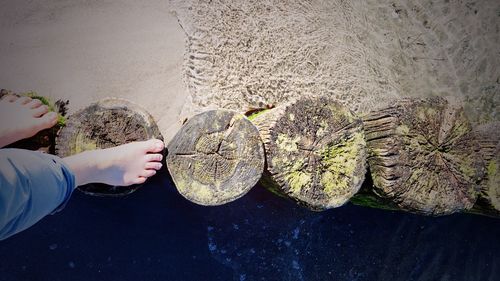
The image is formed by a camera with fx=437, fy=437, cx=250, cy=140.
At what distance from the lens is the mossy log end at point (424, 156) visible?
195 centimetres

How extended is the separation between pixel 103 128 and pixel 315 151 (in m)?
0.89

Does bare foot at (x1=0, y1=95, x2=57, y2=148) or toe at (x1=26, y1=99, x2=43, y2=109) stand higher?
toe at (x1=26, y1=99, x2=43, y2=109)

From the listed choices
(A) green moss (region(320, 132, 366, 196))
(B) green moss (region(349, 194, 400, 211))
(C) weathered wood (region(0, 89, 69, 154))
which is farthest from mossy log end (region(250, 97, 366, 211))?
(C) weathered wood (region(0, 89, 69, 154))

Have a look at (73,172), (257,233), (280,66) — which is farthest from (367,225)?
(73,172)

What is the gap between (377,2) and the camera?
2.95 m

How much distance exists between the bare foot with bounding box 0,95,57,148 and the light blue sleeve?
419 millimetres

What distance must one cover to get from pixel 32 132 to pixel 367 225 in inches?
80.5

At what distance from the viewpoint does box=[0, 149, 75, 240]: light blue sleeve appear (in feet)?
4.88

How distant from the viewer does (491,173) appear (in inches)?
88.7

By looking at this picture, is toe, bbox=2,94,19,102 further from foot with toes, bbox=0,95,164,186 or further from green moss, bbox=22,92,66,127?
green moss, bbox=22,92,66,127

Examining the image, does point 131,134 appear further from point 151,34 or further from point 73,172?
point 151,34

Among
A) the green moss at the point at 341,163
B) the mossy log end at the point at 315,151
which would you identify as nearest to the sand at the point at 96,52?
the mossy log end at the point at 315,151

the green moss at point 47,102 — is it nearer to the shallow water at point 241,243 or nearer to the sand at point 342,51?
the shallow water at point 241,243

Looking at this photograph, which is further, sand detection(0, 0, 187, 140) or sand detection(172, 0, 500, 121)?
sand detection(172, 0, 500, 121)
